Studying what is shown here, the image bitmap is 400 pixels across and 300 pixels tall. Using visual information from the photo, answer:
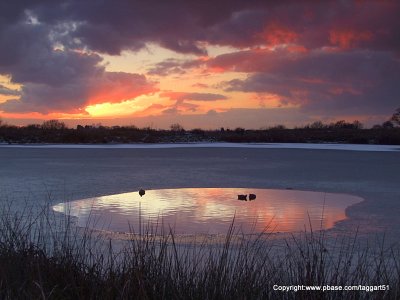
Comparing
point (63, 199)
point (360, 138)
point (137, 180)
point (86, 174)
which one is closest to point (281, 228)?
point (63, 199)

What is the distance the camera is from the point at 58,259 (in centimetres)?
462

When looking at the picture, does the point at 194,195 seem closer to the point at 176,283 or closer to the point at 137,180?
the point at 137,180

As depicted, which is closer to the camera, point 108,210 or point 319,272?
point 319,272

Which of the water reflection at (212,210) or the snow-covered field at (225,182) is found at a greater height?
the snow-covered field at (225,182)

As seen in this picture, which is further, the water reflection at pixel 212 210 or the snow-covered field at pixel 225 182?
the snow-covered field at pixel 225 182

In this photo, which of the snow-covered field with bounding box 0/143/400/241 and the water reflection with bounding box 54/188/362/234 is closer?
the water reflection with bounding box 54/188/362/234

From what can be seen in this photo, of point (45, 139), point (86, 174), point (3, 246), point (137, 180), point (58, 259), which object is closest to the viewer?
point (58, 259)

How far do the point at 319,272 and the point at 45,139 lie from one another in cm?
4632

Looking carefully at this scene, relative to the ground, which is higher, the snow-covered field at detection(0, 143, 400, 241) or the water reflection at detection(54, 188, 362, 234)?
the snow-covered field at detection(0, 143, 400, 241)

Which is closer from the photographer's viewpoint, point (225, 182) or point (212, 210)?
point (212, 210)

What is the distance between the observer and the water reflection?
25.3 ft

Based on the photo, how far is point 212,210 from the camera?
917 centimetres

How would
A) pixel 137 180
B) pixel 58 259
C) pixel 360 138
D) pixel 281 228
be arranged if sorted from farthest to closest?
pixel 360 138, pixel 137 180, pixel 281 228, pixel 58 259

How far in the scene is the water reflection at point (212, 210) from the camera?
7727 mm
